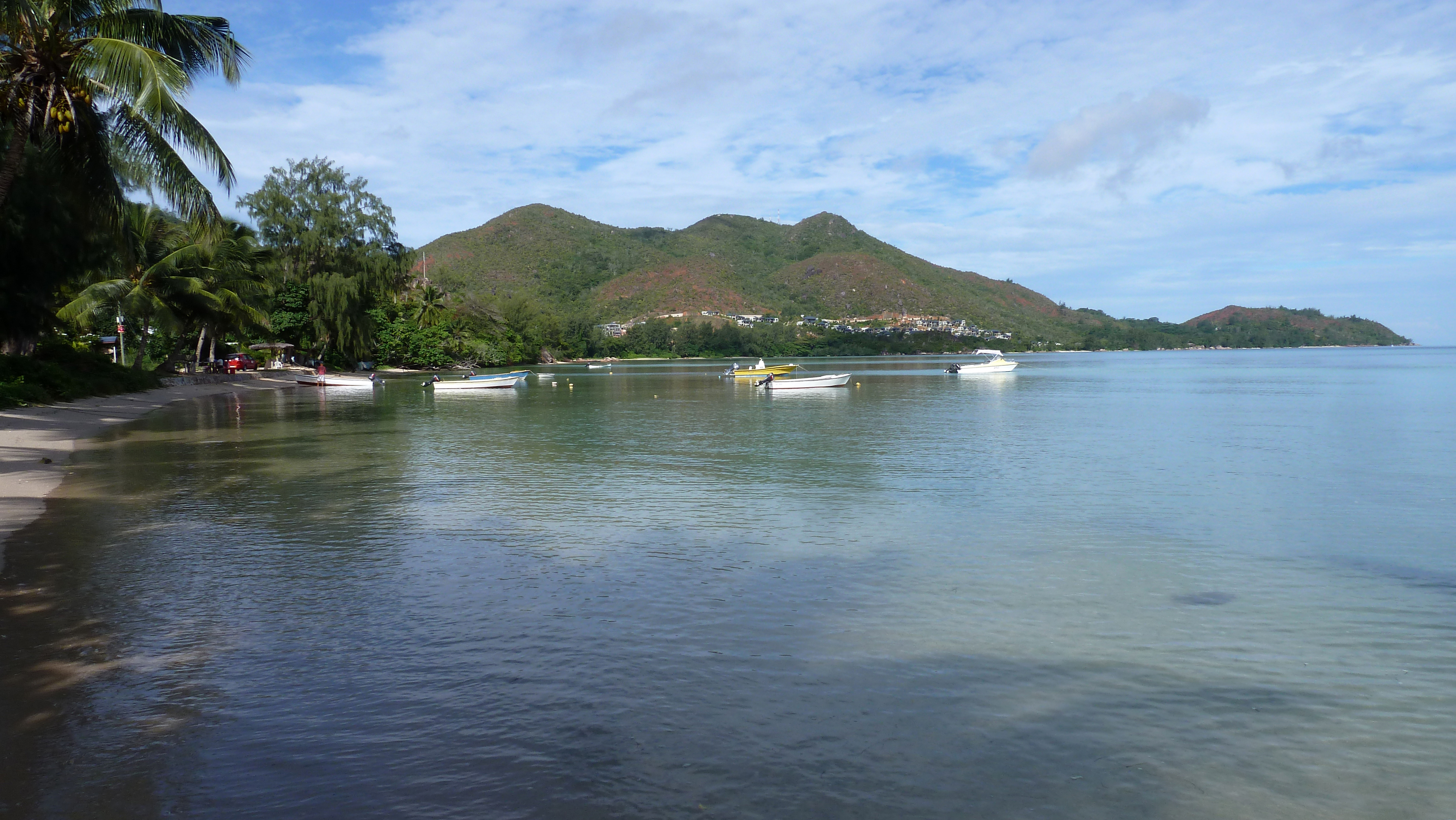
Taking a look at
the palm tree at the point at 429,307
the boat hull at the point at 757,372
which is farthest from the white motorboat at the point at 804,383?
the palm tree at the point at 429,307

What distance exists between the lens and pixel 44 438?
19.9 m

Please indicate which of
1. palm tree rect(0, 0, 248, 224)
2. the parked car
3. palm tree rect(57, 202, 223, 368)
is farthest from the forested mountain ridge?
palm tree rect(0, 0, 248, 224)

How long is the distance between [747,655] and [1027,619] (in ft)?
8.06

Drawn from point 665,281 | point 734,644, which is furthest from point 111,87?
point 665,281

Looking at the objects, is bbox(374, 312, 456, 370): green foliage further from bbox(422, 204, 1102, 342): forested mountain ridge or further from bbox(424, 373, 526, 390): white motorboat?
bbox(422, 204, 1102, 342): forested mountain ridge

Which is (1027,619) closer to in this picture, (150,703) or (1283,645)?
(1283,645)

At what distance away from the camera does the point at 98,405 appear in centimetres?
2959

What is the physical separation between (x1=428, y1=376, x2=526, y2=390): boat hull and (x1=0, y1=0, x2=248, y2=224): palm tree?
25765 millimetres

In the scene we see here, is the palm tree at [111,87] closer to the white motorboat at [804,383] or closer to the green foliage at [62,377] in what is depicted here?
the green foliage at [62,377]

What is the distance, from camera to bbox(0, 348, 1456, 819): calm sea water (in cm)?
452

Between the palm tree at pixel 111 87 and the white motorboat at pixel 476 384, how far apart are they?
26046 millimetres

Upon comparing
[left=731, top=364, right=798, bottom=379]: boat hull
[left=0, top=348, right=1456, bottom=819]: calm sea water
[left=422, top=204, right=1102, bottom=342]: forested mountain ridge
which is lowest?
[left=0, top=348, right=1456, bottom=819]: calm sea water

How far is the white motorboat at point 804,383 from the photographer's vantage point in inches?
1879

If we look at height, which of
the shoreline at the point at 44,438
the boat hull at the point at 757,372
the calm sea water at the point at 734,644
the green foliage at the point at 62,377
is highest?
the green foliage at the point at 62,377
